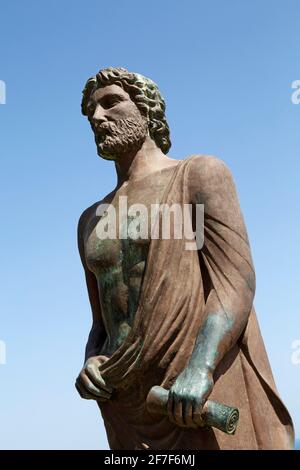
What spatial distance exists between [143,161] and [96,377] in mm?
1908

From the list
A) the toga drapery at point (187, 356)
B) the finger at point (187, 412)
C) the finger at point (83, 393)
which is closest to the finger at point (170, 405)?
the finger at point (187, 412)

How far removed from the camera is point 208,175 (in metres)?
6.03

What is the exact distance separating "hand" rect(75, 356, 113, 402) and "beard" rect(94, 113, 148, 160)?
181cm

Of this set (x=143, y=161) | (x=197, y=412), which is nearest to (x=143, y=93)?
(x=143, y=161)

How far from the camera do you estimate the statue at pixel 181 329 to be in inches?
218

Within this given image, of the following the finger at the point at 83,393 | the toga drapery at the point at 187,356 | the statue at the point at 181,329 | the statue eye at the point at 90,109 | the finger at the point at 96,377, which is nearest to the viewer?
the statue at the point at 181,329

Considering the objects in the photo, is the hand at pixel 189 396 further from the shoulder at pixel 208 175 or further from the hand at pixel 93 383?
Result: the shoulder at pixel 208 175

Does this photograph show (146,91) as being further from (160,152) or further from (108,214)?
(108,214)

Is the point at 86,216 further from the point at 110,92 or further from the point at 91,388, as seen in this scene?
the point at 91,388

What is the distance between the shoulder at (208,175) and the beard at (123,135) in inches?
25.9

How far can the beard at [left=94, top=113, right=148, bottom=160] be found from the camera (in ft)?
21.6

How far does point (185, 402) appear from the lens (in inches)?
208
